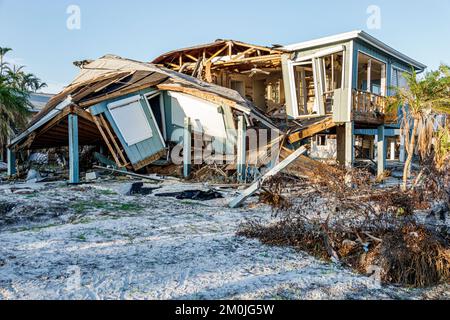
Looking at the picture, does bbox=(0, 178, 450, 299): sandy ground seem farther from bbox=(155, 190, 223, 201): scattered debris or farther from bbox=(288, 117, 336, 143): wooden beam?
bbox=(288, 117, 336, 143): wooden beam

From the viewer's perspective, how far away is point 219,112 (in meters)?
12.8

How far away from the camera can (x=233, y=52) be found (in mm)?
16625

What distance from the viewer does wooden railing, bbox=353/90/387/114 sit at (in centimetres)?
1311

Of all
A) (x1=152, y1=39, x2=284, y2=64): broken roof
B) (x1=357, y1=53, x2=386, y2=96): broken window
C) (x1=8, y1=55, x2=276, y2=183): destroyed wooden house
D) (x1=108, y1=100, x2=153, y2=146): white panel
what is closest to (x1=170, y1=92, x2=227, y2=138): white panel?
(x1=8, y1=55, x2=276, y2=183): destroyed wooden house

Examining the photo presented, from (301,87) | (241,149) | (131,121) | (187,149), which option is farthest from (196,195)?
(301,87)

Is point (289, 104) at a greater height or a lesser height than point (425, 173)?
greater

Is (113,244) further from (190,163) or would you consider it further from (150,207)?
(190,163)

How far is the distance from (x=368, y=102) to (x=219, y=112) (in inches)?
245

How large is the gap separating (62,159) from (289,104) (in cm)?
1297

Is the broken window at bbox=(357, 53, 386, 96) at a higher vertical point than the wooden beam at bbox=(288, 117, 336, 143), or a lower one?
higher

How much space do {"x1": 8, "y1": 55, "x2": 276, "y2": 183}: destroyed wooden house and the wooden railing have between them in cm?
342

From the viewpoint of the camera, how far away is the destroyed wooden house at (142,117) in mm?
11820
